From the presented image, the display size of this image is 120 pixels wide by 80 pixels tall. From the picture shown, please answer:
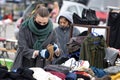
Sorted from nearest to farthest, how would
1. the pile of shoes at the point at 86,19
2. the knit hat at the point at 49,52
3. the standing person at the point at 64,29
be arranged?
the knit hat at the point at 49,52 → the standing person at the point at 64,29 → the pile of shoes at the point at 86,19

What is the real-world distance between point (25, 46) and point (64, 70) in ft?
3.35

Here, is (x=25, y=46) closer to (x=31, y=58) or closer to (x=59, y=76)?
(x=31, y=58)

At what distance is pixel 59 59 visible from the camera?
642cm

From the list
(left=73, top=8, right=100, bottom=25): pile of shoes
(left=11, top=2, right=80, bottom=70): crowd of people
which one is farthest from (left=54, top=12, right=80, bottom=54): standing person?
(left=11, top=2, right=80, bottom=70): crowd of people

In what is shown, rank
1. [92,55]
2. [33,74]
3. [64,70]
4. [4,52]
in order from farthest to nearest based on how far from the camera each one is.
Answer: [4,52], [92,55], [64,70], [33,74]

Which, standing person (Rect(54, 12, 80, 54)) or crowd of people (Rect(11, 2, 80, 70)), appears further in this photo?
standing person (Rect(54, 12, 80, 54))

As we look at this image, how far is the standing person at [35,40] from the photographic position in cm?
618

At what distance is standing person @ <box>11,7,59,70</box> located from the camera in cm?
618

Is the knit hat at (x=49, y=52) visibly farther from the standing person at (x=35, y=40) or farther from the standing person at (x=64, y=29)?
the standing person at (x=64, y=29)

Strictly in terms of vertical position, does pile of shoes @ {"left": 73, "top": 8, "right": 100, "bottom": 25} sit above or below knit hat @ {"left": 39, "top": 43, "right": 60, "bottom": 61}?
above

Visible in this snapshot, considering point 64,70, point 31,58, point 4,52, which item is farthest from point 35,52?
Result: point 4,52

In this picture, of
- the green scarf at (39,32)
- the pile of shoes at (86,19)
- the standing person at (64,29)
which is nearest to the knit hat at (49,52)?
the green scarf at (39,32)

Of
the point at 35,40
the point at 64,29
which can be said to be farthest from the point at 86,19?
the point at 35,40

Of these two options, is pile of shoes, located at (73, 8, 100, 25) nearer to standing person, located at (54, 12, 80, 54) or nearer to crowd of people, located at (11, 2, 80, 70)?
standing person, located at (54, 12, 80, 54)
